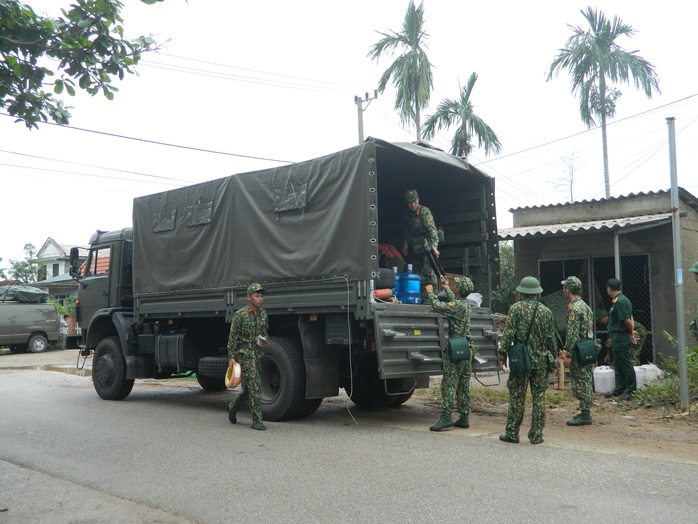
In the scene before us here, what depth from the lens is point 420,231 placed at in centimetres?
917

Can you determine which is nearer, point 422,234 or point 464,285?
point 464,285

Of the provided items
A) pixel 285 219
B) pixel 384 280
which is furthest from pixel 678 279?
pixel 285 219

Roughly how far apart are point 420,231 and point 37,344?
2069 centimetres

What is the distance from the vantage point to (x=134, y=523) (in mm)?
4570

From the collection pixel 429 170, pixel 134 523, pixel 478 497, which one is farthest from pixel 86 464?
pixel 429 170

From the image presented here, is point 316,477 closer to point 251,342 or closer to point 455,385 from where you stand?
point 455,385

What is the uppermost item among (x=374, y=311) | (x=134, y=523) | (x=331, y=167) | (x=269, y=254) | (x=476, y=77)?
(x=476, y=77)

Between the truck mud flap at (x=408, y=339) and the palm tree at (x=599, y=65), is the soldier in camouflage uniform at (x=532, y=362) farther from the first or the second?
the palm tree at (x=599, y=65)

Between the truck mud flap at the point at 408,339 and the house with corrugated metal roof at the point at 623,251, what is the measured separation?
446 cm

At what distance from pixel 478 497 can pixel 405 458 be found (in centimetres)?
139

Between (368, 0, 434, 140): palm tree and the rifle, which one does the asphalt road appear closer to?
the rifle

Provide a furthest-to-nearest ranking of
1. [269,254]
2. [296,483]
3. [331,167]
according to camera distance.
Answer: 1. [269,254]
2. [331,167]
3. [296,483]

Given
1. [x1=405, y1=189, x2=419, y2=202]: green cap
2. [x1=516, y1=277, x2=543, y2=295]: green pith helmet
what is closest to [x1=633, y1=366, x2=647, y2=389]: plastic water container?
[x1=516, y1=277, x2=543, y2=295]: green pith helmet

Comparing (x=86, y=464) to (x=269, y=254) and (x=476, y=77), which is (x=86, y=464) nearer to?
(x=269, y=254)
